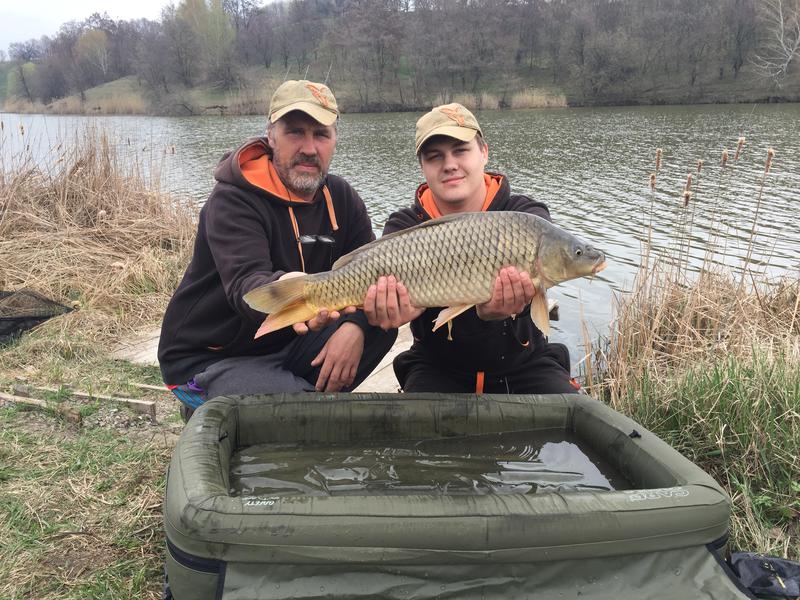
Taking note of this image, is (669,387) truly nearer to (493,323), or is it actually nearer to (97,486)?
(493,323)

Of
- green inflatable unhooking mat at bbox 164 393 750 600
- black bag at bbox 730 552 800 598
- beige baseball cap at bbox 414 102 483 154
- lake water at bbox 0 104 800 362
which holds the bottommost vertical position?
lake water at bbox 0 104 800 362

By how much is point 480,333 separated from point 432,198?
0.50m

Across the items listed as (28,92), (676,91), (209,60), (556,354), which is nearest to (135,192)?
(556,354)

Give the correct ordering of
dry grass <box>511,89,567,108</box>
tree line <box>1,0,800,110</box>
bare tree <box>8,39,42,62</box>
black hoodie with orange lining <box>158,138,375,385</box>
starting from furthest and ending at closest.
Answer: bare tree <box>8,39,42,62</box>
tree line <box>1,0,800,110</box>
dry grass <box>511,89,567,108</box>
black hoodie with orange lining <box>158,138,375,385</box>

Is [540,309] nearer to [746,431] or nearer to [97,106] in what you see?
[746,431]

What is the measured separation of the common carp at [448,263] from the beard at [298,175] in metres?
0.47

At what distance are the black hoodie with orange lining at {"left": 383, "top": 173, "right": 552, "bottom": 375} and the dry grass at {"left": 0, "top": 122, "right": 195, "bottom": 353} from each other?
2097mm

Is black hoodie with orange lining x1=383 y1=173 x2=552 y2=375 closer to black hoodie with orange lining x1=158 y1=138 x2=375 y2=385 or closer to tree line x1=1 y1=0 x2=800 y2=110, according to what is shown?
black hoodie with orange lining x1=158 y1=138 x2=375 y2=385

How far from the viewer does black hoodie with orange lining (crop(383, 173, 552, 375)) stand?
1968mm

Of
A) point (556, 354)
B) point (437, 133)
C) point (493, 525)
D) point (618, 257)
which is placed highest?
point (437, 133)

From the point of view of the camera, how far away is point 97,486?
1.80m

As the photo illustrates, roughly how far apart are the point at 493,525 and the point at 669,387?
52.3 inches

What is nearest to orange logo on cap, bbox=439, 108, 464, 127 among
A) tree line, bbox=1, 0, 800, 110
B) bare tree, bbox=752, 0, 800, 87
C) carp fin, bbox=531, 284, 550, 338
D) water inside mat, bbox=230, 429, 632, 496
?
carp fin, bbox=531, 284, 550, 338

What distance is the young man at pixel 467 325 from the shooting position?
1.95 meters
